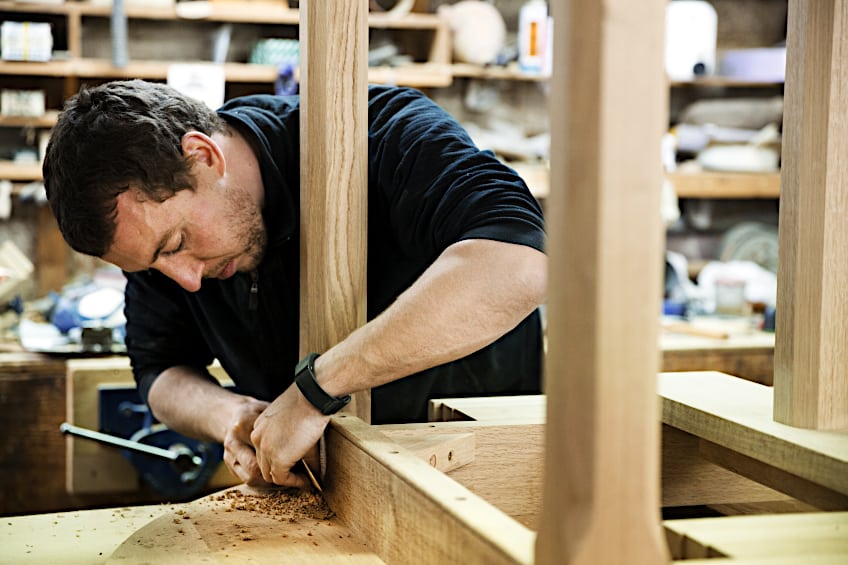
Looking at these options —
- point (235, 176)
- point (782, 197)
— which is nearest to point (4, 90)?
point (235, 176)

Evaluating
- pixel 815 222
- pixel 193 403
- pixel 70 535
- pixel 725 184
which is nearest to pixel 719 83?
pixel 725 184

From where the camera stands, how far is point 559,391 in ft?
2.34

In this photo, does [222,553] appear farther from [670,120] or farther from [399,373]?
[670,120]

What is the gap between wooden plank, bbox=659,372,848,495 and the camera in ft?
3.46

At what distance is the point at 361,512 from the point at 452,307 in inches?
12.3

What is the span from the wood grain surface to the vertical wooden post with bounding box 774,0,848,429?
0.51 metres

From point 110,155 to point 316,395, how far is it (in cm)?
50

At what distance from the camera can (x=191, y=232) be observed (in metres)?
1.62

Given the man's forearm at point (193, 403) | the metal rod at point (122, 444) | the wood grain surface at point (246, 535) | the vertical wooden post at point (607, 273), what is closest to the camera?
the vertical wooden post at point (607, 273)

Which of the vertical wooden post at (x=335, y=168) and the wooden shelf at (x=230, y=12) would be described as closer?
the vertical wooden post at (x=335, y=168)

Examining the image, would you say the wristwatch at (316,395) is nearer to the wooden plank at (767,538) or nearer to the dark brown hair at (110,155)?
the dark brown hair at (110,155)

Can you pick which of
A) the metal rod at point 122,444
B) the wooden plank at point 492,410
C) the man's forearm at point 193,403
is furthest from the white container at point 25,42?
the wooden plank at point 492,410

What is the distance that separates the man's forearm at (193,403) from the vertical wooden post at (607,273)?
103 centimetres

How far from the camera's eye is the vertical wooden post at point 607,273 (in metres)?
0.66
